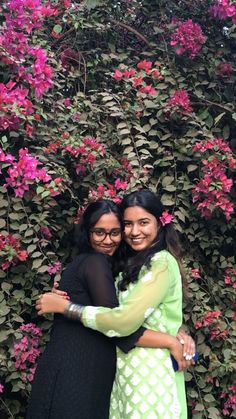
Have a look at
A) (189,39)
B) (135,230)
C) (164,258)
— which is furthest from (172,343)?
(189,39)

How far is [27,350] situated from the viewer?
2395 millimetres

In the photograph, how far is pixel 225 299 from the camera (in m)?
2.82

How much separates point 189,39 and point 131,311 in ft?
5.55

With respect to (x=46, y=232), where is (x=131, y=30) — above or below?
above

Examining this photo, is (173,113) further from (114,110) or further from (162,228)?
(162,228)

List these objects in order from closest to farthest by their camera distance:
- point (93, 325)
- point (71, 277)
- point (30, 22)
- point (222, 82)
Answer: point (93, 325) < point (71, 277) < point (30, 22) < point (222, 82)

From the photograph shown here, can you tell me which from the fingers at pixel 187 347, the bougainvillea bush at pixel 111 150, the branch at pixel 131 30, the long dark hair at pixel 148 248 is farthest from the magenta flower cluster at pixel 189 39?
the fingers at pixel 187 347

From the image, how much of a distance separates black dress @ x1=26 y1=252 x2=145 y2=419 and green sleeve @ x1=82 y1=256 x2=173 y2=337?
2.3 inches

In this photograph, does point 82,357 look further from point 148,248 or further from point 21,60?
point 21,60

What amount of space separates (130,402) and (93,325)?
0.30 m

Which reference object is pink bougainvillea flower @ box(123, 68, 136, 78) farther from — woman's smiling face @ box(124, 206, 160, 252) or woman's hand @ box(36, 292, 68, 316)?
woman's hand @ box(36, 292, 68, 316)

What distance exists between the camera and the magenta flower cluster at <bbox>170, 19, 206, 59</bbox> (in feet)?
9.68

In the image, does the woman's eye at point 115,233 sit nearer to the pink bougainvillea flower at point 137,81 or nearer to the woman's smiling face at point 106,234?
the woman's smiling face at point 106,234

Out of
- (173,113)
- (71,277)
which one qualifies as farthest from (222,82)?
(71,277)
